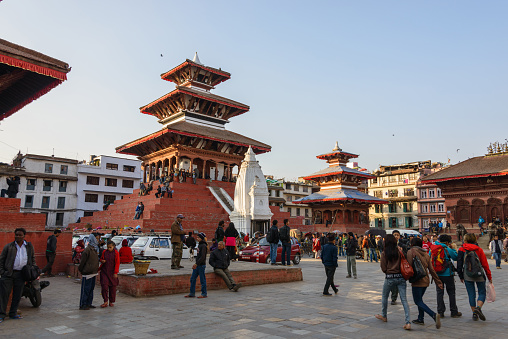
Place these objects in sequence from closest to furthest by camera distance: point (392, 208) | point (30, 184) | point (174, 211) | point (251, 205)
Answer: point (251, 205) → point (174, 211) → point (30, 184) → point (392, 208)

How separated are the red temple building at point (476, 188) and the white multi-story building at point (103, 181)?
38.2 meters

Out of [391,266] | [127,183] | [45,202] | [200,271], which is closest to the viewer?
[391,266]

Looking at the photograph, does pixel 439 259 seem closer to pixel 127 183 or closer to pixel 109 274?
pixel 109 274

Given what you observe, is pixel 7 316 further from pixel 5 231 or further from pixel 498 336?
pixel 498 336

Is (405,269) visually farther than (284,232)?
No

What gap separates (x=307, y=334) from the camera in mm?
5906

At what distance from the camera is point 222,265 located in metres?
9.83

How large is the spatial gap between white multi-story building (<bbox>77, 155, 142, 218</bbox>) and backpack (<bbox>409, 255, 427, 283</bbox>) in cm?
4889

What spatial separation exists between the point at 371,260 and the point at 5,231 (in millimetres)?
17189

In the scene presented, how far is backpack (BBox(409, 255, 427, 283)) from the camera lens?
6.41 metres

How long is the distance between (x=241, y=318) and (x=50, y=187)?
48.3 meters

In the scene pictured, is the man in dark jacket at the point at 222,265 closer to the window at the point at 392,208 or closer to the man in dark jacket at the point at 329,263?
the man in dark jacket at the point at 329,263

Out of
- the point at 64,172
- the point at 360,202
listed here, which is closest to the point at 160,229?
the point at 360,202

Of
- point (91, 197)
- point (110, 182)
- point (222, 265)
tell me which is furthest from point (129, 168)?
point (222, 265)
